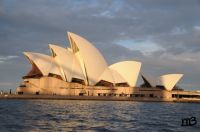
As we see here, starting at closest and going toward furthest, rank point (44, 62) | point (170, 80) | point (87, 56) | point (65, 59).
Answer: point (87, 56), point (65, 59), point (44, 62), point (170, 80)

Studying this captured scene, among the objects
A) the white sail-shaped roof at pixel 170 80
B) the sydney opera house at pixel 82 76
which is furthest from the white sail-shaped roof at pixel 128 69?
the white sail-shaped roof at pixel 170 80

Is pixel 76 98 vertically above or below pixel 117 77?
below

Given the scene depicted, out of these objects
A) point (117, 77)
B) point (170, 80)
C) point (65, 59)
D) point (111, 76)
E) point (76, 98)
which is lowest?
point (76, 98)

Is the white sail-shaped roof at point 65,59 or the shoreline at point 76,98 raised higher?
the white sail-shaped roof at point 65,59

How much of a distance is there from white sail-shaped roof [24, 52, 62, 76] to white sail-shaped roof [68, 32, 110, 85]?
741cm

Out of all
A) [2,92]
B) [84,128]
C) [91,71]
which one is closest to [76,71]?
[91,71]

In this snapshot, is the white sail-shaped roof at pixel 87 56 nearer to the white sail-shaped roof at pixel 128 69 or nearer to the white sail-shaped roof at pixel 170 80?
the white sail-shaped roof at pixel 128 69

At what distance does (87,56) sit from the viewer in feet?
352

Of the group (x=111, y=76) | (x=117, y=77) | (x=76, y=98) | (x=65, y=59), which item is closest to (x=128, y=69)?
(x=117, y=77)

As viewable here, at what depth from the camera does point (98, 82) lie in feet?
382

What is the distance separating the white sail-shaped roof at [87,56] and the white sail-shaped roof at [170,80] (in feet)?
77.6

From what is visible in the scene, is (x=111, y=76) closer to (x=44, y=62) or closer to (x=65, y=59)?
(x=65, y=59)

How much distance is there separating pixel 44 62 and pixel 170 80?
40865mm

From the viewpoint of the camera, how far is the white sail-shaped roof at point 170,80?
12569 cm
